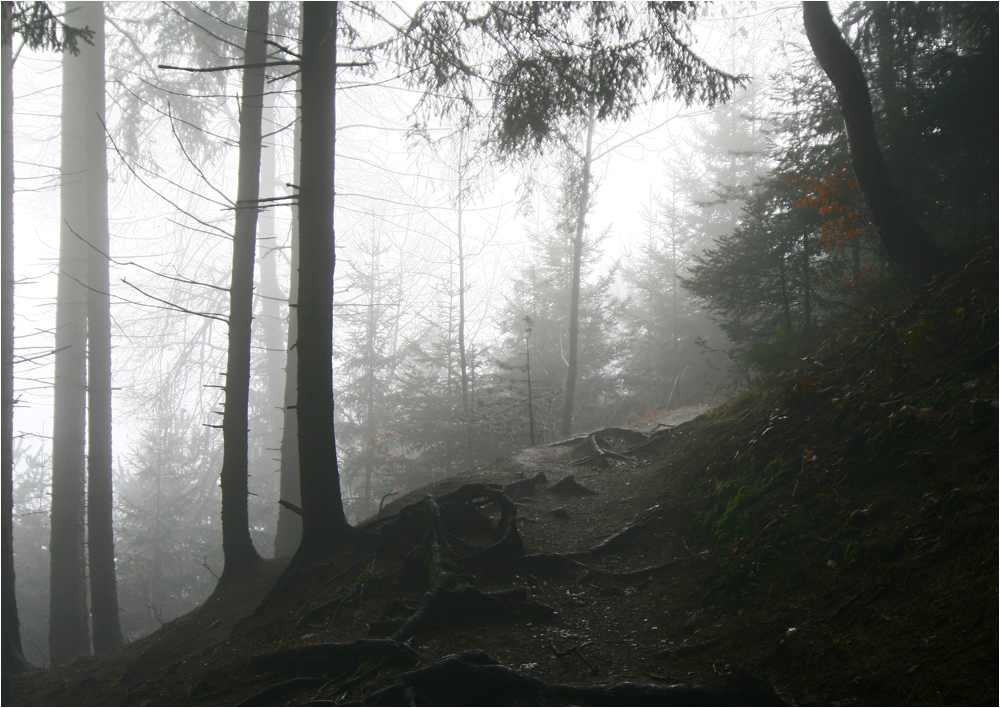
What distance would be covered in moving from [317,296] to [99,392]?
6.58 metres

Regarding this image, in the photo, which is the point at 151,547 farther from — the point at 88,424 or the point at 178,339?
the point at 88,424

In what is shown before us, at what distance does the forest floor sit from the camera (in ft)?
9.47

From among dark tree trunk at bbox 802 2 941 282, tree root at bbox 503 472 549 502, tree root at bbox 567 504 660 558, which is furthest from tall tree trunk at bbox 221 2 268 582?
dark tree trunk at bbox 802 2 941 282

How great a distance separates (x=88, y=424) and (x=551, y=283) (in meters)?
15.1

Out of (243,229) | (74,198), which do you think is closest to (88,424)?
(74,198)

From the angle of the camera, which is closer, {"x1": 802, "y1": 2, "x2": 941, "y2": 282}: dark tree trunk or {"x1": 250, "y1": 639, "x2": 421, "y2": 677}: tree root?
{"x1": 250, "y1": 639, "x2": 421, "y2": 677}: tree root

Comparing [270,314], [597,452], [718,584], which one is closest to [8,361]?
[597,452]

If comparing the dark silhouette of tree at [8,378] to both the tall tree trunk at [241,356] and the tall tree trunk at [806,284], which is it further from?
the tall tree trunk at [806,284]

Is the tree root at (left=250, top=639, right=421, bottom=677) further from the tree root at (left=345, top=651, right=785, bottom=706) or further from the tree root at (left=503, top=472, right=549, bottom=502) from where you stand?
the tree root at (left=503, top=472, right=549, bottom=502)

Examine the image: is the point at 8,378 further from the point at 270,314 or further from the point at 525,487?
the point at 270,314

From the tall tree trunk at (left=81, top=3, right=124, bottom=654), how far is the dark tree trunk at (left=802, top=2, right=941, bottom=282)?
10.7 metres

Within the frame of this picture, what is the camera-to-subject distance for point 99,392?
31.6 feet

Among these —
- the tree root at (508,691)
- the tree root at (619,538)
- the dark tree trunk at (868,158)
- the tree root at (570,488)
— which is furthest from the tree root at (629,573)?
the dark tree trunk at (868,158)

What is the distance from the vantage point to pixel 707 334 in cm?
1955
